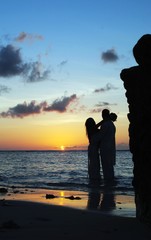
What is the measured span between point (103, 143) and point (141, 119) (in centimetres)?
856

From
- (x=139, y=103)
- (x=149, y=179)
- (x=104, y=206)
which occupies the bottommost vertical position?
(x=104, y=206)

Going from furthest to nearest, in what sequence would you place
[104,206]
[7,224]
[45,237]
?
[104,206] < [7,224] < [45,237]

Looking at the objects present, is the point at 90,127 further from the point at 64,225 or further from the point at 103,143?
the point at 64,225

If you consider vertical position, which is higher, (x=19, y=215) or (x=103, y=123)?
(x=103, y=123)

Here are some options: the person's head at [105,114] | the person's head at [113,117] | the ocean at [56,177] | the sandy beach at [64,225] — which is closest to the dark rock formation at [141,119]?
the sandy beach at [64,225]

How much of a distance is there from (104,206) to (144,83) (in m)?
3.59

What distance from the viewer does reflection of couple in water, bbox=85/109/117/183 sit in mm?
14008

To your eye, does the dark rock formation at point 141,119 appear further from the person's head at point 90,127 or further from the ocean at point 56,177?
the person's head at point 90,127

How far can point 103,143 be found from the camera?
14078 millimetres

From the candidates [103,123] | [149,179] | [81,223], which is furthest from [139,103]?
[103,123]

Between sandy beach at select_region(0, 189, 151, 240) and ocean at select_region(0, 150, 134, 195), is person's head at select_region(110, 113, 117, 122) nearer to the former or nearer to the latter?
ocean at select_region(0, 150, 134, 195)

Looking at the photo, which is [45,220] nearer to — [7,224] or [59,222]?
[59,222]

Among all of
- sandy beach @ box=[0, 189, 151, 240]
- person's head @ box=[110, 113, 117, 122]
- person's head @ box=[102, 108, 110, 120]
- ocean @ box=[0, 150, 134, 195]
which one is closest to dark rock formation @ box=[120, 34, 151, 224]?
sandy beach @ box=[0, 189, 151, 240]

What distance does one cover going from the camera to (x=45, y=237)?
4.63 m
